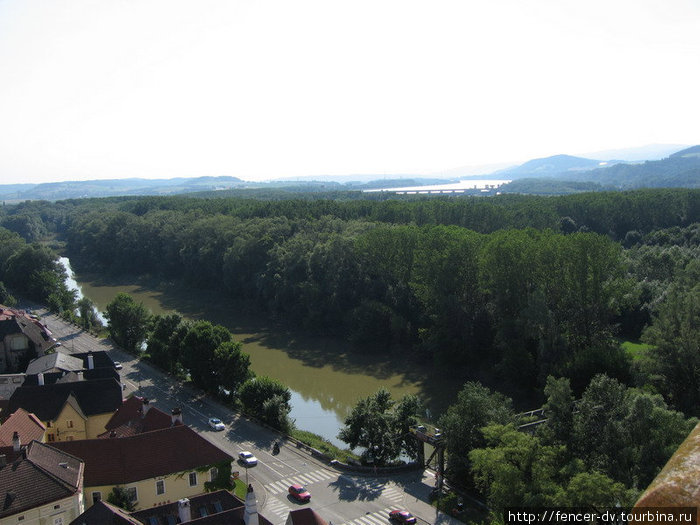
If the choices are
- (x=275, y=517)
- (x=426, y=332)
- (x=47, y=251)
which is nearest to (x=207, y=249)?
(x=47, y=251)

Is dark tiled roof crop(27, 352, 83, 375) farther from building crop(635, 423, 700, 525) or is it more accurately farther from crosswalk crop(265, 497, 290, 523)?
building crop(635, 423, 700, 525)

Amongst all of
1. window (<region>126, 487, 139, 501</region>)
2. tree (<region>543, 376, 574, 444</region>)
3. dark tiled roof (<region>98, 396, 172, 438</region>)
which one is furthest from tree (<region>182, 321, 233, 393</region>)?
tree (<region>543, 376, 574, 444</region>)

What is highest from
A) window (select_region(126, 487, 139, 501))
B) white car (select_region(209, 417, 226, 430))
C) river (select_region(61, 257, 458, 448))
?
window (select_region(126, 487, 139, 501))

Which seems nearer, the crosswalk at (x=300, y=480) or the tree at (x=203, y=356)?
the crosswalk at (x=300, y=480)

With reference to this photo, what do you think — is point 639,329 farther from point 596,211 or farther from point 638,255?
point 596,211

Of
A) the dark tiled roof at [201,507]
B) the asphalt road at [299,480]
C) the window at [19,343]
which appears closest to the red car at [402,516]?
the asphalt road at [299,480]

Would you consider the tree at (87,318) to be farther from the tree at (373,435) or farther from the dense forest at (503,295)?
the tree at (373,435)
